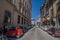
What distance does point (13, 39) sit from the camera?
15.7 meters

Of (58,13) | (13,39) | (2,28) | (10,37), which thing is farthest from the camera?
(58,13)

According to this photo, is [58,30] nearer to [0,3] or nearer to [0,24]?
[0,24]

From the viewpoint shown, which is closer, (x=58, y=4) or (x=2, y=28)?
(x=2, y=28)

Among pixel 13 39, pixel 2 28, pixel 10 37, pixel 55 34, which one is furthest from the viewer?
pixel 2 28

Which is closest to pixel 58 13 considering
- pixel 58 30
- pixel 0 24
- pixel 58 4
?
pixel 58 4

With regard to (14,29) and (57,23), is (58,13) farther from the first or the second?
(14,29)

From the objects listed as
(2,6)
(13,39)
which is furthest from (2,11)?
(13,39)

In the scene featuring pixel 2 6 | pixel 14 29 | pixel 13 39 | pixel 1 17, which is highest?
pixel 2 6

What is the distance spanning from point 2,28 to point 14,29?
179 inches

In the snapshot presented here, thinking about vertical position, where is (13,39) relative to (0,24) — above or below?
below

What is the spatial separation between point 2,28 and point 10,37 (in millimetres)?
5302

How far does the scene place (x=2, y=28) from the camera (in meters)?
21.6

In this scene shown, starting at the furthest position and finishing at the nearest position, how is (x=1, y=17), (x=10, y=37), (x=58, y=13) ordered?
(x=58, y=13), (x=1, y=17), (x=10, y=37)

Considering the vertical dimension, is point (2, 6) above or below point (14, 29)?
above
